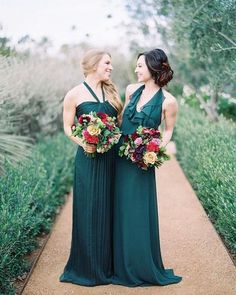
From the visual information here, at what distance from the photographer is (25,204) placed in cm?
560

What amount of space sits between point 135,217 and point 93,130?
39.7 inches

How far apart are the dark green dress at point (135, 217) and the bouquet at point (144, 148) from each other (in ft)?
0.73

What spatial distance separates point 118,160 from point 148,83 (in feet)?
2.57

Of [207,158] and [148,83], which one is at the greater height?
[148,83]

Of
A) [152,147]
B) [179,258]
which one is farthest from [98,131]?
[179,258]

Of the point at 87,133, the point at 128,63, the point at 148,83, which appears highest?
the point at 148,83

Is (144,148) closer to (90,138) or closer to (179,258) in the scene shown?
(90,138)

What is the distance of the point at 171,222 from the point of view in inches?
279

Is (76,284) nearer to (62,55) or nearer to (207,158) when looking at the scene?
(207,158)

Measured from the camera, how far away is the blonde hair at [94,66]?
4645 millimetres

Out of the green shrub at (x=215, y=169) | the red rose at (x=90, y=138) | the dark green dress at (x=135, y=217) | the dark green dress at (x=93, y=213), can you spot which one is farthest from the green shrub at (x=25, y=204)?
the green shrub at (x=215, y=169)

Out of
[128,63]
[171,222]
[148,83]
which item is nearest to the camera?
[148,83]

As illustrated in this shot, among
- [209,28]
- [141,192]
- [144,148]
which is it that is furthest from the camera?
[209,28]

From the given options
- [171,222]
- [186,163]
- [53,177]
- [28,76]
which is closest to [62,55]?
[28,76]
